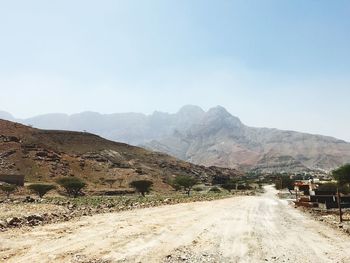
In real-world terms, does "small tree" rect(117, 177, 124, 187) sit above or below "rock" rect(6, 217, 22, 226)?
above

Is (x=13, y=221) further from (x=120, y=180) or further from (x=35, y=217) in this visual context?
(x=120, y=180)

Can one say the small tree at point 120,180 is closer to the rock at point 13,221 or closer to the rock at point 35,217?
the rock at point 35,217

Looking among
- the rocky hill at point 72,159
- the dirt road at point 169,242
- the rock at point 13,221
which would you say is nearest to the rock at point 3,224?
the rock at point 13,221

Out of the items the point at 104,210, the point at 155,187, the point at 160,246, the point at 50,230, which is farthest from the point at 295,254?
the point at 155,187

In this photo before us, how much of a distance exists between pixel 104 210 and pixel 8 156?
228 ft

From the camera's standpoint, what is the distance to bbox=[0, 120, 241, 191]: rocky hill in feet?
291

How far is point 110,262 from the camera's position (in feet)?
43.2

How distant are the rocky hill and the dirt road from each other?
6347 centimetres

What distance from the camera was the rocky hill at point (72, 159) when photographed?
8881 cm

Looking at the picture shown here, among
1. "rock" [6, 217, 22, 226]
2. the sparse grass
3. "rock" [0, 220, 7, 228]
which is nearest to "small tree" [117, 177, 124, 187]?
the sparse grass

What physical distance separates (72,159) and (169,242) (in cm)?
8780

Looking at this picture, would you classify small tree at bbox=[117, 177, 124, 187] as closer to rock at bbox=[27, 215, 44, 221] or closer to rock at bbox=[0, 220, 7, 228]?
rock at bbox=[27, 215, 44, 221]

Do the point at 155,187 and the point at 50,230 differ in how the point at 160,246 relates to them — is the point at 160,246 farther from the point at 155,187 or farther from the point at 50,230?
the point at 155,187

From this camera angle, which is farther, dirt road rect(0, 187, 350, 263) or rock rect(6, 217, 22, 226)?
rock rect(6, 217, 22, 226)
